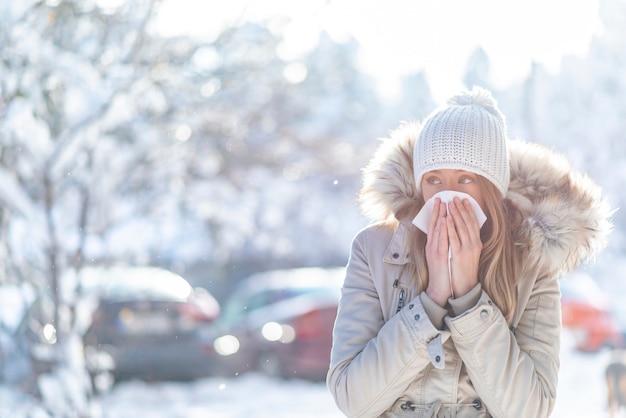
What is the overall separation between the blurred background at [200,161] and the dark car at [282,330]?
23 mm

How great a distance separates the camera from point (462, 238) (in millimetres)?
1775

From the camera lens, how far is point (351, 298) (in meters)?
1.92

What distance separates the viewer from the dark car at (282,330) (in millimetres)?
7785

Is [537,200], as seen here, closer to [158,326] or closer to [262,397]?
[262,397]

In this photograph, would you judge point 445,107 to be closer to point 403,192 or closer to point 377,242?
point 403,192

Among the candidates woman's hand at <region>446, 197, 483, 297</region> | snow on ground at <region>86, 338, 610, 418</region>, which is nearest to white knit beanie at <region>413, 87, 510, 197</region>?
woman's hand at <region>446, 197, 483, 297</region>

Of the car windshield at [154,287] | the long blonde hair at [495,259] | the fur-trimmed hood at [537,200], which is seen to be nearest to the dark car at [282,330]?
the car windshield at [154,287]

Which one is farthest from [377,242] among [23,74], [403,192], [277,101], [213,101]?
[277,101]

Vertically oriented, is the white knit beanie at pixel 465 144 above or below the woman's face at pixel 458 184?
above

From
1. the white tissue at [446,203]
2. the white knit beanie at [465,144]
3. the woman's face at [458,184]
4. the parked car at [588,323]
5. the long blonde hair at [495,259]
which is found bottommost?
the parked car at [588,323]

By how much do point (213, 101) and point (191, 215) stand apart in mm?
2407

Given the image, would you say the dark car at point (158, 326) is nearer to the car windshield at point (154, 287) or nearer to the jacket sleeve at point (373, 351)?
the car windshield at point (154, 287)

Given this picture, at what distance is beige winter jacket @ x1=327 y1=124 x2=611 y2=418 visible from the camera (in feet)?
5.79

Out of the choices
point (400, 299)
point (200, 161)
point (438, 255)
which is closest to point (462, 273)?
point (438, 255)
